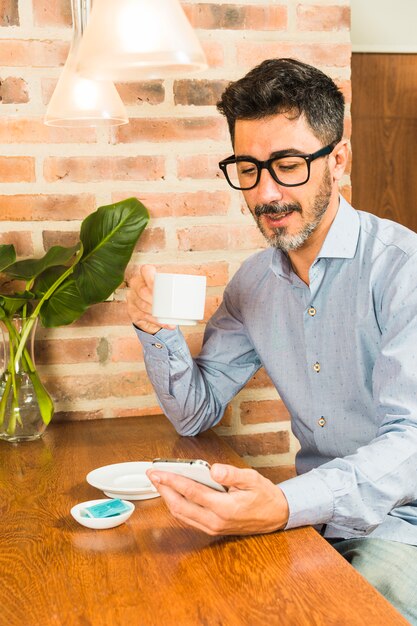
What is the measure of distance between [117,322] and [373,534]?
85 centimetres

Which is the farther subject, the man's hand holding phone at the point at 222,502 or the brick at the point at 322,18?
the brick at the point at 322,18

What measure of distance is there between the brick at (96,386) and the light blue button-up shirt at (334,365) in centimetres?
24

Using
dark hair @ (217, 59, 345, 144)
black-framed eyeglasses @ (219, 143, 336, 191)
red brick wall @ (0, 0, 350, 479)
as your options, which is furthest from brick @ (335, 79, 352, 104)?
black-framed eyeglasses @ (219, 143, 336, 191)

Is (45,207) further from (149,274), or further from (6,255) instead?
(149,274)

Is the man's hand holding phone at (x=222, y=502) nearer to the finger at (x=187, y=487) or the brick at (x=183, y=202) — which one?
→ the finger at (x=187, y=487)

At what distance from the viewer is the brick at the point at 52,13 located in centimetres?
184

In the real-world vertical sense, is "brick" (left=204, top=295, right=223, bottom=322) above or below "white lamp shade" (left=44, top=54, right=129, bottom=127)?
below

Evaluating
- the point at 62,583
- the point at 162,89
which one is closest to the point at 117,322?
the point at 162,89

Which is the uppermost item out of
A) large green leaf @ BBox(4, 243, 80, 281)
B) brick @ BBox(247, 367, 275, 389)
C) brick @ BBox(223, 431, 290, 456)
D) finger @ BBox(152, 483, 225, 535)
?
large green leaf @ BBox(4, 243, 80, 281)

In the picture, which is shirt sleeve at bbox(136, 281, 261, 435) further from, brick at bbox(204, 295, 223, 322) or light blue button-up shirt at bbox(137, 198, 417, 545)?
brick at bbox(204, 295, 223, 322)

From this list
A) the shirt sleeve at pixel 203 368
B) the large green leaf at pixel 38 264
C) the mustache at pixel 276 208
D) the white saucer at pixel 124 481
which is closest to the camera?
the white saucer at pixel 124 481

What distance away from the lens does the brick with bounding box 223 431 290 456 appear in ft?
6.72

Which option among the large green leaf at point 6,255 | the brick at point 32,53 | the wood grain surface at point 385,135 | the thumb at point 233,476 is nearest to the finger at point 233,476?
the thumb at point 233,476

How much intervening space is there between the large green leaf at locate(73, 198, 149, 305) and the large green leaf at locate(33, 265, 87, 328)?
24 mm
